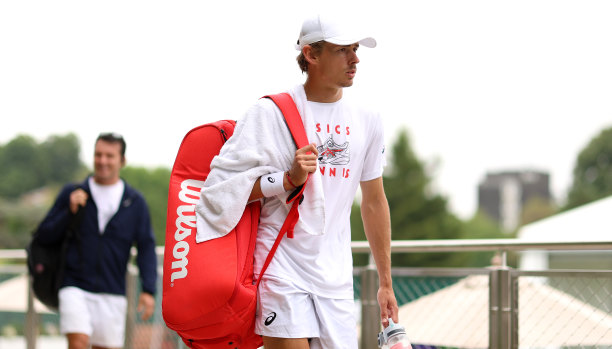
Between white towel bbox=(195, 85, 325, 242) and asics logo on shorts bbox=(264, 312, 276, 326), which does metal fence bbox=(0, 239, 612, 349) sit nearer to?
white towel bbox=(195, 85, 325, 242)

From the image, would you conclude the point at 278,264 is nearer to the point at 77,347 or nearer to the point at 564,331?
the point at 564,331

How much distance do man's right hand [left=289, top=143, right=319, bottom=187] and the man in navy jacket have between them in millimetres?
3042

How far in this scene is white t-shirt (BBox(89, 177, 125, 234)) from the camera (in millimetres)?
5754

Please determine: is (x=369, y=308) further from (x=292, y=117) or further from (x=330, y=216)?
(x=292, y=117)

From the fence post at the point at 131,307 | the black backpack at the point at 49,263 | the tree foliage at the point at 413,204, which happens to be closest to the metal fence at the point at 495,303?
the black backpack at the point at 49,263

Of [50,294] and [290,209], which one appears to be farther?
[50,294]

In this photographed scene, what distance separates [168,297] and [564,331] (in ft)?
9.33

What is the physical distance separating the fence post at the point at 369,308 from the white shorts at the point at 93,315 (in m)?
1.75

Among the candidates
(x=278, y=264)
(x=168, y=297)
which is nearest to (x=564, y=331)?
(x=278, y=264)

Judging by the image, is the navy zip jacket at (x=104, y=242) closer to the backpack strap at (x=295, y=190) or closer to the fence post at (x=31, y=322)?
the fence post at (x=31, y=322)

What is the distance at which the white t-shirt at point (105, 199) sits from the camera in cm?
575

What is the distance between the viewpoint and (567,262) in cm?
3011

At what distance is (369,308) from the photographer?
5.84 m

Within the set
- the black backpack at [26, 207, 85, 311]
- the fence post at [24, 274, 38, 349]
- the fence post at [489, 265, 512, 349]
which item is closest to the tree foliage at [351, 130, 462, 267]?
the fence post at [24, 274, 38, 349]
